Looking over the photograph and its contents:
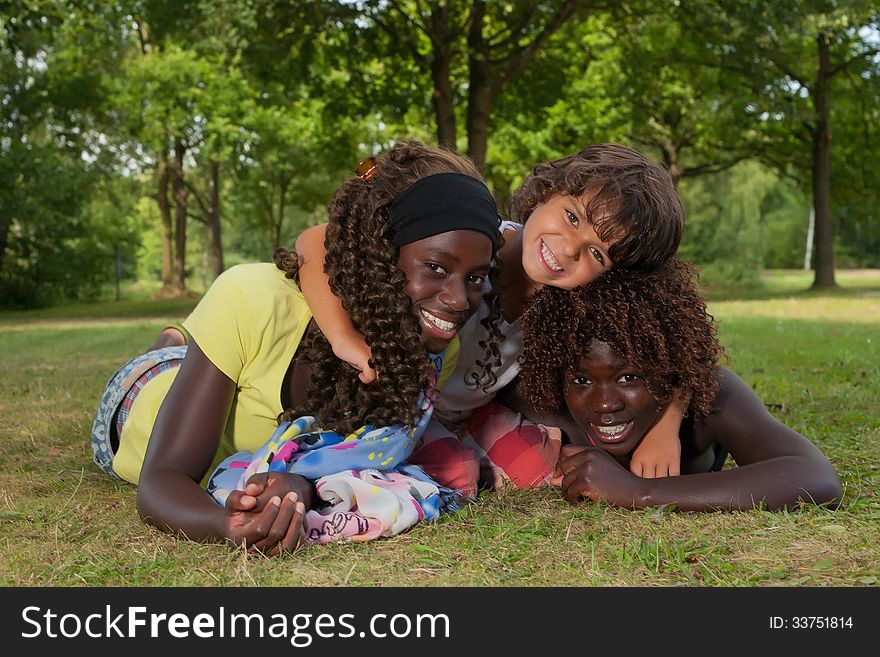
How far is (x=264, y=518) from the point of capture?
3.01m

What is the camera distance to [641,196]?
3744mm

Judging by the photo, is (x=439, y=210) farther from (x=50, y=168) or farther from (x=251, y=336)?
(x=50, y=168)

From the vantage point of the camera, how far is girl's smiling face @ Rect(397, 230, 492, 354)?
3320mm

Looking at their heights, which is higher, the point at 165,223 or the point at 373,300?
the point at 165,223

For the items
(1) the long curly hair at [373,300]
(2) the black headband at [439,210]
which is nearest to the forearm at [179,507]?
(1) the long curly hair at [373,300]

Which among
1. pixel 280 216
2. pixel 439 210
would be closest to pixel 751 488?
pixel 439 210

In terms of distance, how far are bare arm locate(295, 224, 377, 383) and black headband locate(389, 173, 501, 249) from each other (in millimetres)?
336

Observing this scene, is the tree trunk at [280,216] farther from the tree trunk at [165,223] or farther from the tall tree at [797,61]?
the tall tree at [797,61]

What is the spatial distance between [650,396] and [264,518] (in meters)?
1.64
